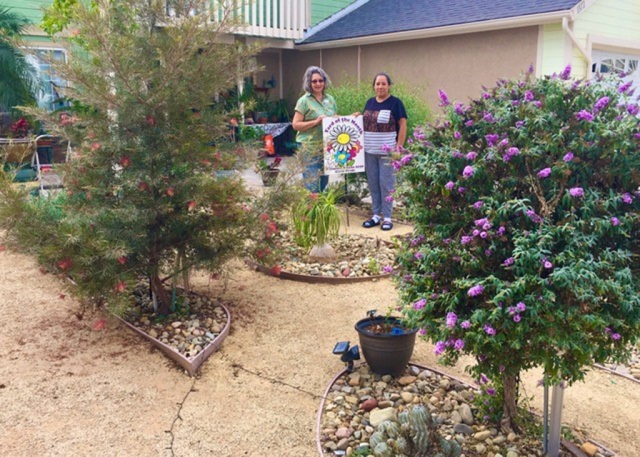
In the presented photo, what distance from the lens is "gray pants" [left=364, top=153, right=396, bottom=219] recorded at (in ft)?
21.9

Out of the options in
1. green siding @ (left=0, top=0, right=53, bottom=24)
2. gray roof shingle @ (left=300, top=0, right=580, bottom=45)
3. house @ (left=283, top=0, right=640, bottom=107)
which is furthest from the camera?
green siding @ (left=0, top=0, right=53, bottom=24)

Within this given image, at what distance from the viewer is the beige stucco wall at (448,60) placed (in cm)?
942

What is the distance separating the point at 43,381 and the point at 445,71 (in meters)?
8.81

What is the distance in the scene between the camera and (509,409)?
9.18 ft

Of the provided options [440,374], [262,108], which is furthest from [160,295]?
[262,108]

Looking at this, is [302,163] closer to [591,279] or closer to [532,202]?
[532,202]

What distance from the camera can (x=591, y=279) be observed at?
6.72ft

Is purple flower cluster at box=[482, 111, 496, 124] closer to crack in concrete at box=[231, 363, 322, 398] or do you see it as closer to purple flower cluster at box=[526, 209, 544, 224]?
purple flower cluster at box=[526, 209, 544, 224]

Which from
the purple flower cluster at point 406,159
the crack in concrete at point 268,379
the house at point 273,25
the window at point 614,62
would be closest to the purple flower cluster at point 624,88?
the purple flower cluster at point 406,159

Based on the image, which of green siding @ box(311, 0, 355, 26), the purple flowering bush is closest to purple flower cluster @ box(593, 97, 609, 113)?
the purple flowering bush

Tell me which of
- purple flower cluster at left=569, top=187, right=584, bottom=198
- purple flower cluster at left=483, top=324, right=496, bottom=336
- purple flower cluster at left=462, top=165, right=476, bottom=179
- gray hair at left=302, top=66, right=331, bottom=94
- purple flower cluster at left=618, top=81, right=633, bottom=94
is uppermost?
gray hair at left=302, top=66, right=331, bottom=94

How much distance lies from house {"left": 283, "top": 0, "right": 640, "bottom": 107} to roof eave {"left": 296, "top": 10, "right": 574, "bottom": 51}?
0.6 inches

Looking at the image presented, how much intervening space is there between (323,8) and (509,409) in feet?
39.2

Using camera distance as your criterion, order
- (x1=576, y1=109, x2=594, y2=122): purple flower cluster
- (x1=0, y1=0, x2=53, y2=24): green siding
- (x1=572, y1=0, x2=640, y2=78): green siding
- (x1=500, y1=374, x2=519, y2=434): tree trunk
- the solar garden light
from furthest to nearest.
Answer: (x1=0, y1=0, x2=53, y2=24): green siding
(x1=572, y1=0, x2=640, y2=78): green siding
the solar garden light
(x1=500, y1=374, x2=519, y2=434): tree trunk
(x1=576, y1=109, x2=594, y2=122): purple flower cluster
